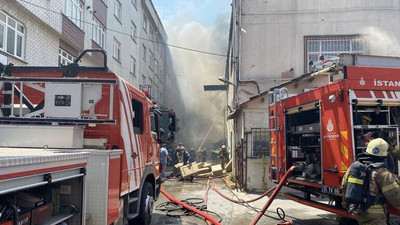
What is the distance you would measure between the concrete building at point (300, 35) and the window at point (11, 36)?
7416 millimetres

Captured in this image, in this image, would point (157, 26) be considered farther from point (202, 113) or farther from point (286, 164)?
point (286, 164)

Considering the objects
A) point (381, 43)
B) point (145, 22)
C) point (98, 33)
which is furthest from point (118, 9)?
point (381, 43)

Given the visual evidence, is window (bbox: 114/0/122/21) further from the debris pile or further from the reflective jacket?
the reflective jacket

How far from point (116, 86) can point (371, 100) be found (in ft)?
11.6

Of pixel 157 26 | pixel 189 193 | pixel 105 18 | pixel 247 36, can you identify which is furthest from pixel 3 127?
pixel 157 26

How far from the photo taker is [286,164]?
257 inches

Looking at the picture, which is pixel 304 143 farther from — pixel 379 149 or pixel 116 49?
pixel 116 49

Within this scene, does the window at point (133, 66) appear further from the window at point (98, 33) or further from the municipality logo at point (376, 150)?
the municipality logo at point (376, 150)

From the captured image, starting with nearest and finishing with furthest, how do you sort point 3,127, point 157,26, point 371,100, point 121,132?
point 3,127 < point 121,132 < point 371,100 < point 157,26

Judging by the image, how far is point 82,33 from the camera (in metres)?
14.4

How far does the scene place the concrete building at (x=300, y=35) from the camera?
41.9 feet

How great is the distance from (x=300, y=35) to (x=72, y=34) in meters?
8.94

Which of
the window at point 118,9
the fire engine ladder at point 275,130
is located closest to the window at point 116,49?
the window at point 118,9

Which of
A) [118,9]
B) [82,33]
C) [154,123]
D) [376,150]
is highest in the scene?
[118,9]
